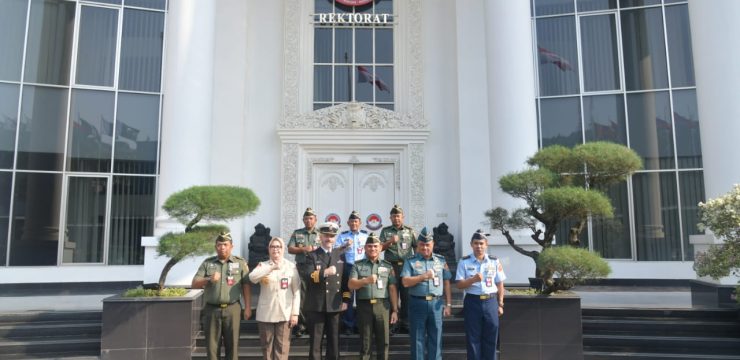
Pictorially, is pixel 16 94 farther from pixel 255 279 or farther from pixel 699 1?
pixel 699 1

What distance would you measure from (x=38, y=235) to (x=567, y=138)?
431 inches

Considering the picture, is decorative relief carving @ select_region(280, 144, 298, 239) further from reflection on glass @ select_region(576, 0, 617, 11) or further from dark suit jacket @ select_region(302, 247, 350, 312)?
reflection on glass @ select_region(576, 0, 617, 11)

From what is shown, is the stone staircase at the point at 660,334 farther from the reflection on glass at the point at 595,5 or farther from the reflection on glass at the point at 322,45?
the reflection on glass at the point at 322,45

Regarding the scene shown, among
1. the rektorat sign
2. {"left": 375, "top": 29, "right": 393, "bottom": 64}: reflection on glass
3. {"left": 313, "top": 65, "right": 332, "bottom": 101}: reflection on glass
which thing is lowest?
{"left": 313, "top": 65, "right": 332, "bottom": 101}: reflection on glass

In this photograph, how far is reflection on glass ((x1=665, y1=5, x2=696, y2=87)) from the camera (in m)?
10.4

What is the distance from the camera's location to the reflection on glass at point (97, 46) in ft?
35.5

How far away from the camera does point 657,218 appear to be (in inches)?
403

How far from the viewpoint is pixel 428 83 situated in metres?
11.3

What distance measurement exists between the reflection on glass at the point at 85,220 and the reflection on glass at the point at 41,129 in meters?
0.63

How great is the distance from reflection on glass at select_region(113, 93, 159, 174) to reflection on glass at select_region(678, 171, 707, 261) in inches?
426

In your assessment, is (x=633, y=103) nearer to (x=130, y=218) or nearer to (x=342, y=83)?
(x=342, y=83)

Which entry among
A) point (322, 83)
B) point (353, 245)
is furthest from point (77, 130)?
point (353, 245)

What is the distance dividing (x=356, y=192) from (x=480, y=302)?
20.1ft

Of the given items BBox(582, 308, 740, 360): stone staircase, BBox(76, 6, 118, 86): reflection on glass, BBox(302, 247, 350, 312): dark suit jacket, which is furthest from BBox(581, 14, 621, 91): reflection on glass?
BBox(76, 6, 118, 86): reflection on glass
